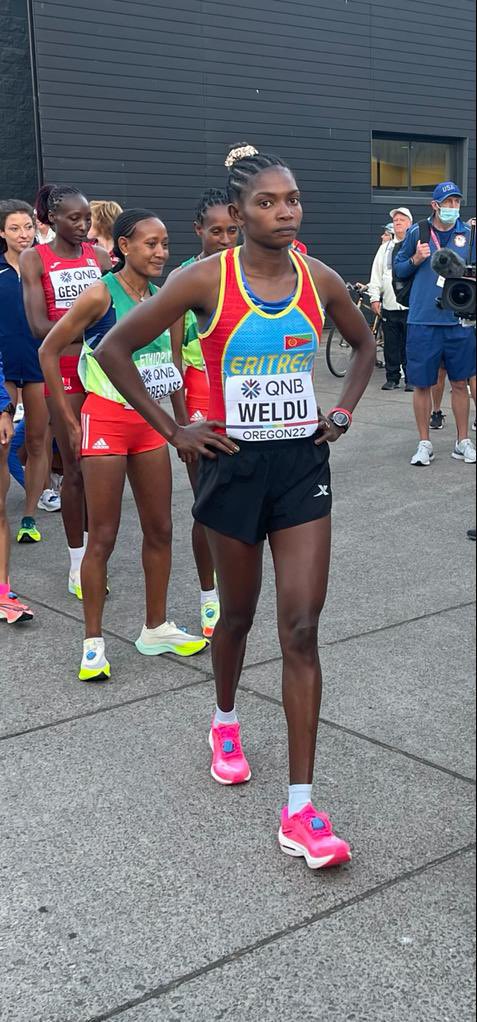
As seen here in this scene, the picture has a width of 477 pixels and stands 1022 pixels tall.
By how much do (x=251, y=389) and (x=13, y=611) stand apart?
273 cm

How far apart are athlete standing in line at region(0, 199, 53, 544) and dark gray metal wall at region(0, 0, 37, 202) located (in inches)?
346

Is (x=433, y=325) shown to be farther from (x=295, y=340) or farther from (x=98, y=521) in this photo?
(x=295, y=340)

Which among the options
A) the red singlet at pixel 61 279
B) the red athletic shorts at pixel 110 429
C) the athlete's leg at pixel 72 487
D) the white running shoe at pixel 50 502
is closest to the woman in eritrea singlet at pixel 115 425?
the red athletic shorts at pixel 110 429

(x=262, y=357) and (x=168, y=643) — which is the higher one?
(x=262, y=357)

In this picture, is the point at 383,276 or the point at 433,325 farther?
the point at 383,276

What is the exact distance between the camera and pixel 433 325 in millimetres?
8711

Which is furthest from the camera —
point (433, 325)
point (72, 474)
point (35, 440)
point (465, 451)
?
point (465, 451)

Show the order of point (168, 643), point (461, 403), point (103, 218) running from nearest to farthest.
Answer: point (168, 643) < point (103, 218) < point (461, 403)

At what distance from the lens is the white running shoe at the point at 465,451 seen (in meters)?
9.01

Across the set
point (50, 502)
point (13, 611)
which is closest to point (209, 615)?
point (13, 611)

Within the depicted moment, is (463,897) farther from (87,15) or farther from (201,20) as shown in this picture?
(201,20)

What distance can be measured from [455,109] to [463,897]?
20.8 metres

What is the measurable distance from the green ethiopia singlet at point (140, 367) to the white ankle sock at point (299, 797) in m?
1.98

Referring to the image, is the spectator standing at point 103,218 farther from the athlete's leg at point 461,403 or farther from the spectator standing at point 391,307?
the spectator standing at point 391,307
